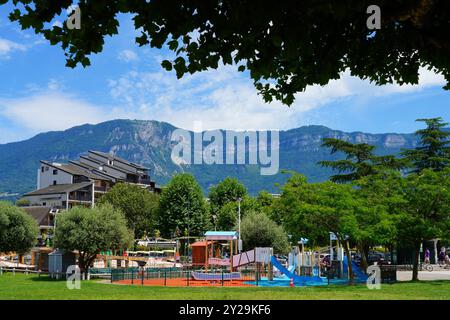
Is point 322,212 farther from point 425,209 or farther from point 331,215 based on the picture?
point 425,209

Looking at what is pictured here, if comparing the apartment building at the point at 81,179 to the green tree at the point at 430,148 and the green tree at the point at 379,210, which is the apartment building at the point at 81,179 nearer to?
the green tree at the point at 430,148

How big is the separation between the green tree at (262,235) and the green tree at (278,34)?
43707mm

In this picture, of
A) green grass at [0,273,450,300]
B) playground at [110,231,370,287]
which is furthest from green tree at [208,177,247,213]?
green grass at [0,273,450,300]

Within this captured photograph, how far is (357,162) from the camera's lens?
160 ft

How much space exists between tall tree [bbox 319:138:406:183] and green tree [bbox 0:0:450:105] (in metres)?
39.6

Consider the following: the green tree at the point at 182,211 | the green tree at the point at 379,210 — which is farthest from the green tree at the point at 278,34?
the green tree at the point at 182,211

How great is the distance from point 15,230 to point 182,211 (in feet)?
88.0

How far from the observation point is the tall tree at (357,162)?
155 feet

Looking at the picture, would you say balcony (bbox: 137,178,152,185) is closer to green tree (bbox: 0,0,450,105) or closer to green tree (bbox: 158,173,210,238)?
green tree (bbox: 158,173,210,238)

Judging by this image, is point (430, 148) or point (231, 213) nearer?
point (430, 148)

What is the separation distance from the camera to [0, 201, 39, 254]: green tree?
4281 cm

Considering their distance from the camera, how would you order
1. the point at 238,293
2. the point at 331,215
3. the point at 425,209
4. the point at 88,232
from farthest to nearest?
the point at 88,232 → the point at 425,209 → the point at 331,215 → the point at 238,293

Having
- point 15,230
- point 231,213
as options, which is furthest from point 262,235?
point 15,230

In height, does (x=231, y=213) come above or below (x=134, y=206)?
below
